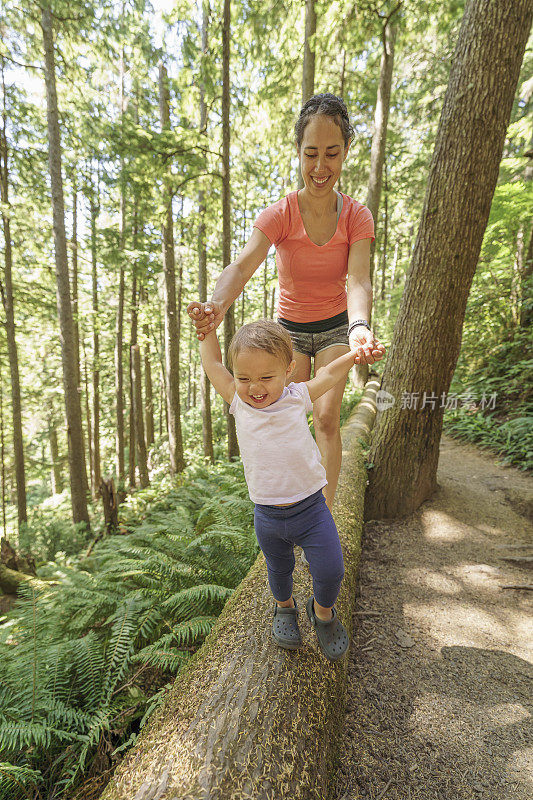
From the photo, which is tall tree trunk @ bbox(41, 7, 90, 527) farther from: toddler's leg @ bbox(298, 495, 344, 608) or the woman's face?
toddler's leg @ bbox(298, 495, 344, 608)

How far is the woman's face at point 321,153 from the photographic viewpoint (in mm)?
1903

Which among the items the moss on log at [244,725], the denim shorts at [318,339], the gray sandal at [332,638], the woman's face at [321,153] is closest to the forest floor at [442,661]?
the moss on log at [244,725]

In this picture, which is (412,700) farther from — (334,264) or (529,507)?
(529,507)

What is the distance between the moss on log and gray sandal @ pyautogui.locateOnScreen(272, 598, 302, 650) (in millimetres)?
49

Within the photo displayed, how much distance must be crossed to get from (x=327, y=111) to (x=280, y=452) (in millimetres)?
1817

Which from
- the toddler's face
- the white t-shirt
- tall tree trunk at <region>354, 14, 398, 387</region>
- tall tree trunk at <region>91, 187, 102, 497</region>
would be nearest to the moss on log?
the white t-shirt

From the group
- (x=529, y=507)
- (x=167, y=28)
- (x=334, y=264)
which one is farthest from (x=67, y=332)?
(x=529, y=507)

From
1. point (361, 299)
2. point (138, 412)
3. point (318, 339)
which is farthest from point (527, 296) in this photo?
point (138, 412)

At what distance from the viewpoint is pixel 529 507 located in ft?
13.7

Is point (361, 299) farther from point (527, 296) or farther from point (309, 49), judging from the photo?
point (527, 296)

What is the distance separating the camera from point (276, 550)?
1757 millimetres

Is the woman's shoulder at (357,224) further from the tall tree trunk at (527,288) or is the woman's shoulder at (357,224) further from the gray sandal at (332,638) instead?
the tall tree trunk at (527,288)

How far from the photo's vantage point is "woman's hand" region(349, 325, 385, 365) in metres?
1.58

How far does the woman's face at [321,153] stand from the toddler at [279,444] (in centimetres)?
107
